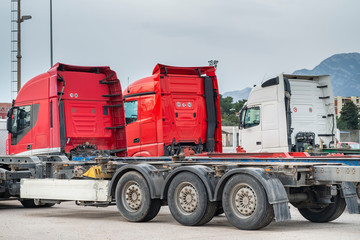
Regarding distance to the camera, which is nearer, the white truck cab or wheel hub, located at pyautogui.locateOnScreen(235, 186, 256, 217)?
wheel hub, located at pyautogui.locateOnScreen(235, 186, 256, 217)

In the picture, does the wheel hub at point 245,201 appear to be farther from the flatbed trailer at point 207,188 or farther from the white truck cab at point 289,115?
the white truck cab at point 289,115

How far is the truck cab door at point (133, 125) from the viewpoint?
17.8 meters

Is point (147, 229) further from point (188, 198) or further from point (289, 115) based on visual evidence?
point (289, 115)

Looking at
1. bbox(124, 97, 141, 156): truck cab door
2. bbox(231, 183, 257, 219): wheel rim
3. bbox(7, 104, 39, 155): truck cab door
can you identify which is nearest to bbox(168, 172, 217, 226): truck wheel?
bbox(231, 183, 257, 219): wheel rim

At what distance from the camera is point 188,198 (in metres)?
11.1

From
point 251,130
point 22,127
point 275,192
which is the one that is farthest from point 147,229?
point 251,130

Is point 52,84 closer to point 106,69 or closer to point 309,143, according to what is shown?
point 106,69

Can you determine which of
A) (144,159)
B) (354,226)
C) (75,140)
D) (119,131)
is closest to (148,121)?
(119,131)

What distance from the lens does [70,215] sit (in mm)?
13695

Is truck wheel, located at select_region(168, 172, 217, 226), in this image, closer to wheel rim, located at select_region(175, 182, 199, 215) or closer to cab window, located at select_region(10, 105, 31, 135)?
wheel rim, located at select_region(175, 182, 199, 215)

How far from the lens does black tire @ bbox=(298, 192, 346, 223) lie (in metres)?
11.6

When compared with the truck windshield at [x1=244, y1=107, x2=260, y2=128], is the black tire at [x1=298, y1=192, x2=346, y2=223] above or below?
below

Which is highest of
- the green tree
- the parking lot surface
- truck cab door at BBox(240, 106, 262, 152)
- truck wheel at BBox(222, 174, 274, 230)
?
the green tree

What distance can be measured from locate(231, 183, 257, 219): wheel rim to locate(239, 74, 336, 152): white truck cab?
787 centimetres
